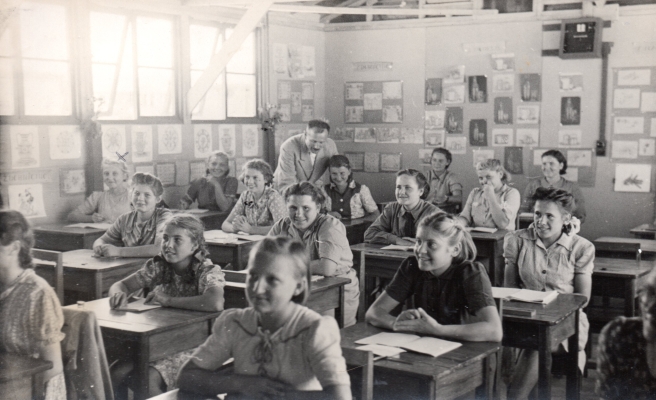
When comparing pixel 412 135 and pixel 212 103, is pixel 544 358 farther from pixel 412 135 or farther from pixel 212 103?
pixel 412 135

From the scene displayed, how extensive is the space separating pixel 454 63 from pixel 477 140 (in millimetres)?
843

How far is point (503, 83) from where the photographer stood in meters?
7.68

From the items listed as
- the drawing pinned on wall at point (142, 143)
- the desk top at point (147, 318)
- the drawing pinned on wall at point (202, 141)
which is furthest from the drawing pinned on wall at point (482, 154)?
the desk top at point (147, 318)

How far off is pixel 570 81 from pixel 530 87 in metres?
0.39

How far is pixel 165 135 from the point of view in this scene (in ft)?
21.6

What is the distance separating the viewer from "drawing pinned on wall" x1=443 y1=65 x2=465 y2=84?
7875mm

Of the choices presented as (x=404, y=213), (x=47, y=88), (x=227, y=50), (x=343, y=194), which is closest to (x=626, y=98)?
(x=343, y=194)

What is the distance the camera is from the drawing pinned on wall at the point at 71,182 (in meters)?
5.63

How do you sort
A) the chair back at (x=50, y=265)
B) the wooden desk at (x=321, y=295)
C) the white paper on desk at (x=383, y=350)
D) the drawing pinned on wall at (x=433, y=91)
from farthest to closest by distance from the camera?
the drawing pinned on wall at (x=433, y=91), the wooden desk at (x=321, y=295), the chair back at (x=50, y=265), the white paper on desk at (x=383, y=350)

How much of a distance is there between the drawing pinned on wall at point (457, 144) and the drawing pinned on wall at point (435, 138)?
0.25ft

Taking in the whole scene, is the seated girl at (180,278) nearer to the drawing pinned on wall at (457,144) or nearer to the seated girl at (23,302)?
the seated girl at (23,302)

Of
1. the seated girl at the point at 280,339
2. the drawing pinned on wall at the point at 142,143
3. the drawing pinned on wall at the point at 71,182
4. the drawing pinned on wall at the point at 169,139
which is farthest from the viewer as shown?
the drawing pinned on wall at the point at 169,139

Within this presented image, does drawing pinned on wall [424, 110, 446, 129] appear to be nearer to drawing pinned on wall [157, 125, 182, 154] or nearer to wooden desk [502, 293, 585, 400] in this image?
drawing pinned on wall [157, 125, 182, 154]

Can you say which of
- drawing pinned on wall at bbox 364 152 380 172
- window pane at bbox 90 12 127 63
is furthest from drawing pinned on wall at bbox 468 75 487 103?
window pane at bbox 90 12 127 63
